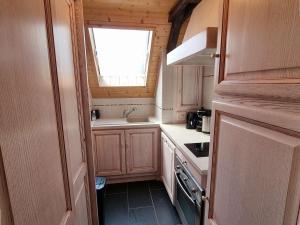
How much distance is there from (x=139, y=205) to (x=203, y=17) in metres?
2.21

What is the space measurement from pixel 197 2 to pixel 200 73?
0.98 metres

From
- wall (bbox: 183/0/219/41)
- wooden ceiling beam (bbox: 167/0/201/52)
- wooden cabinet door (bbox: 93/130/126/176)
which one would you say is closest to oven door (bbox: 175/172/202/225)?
wooden cabinet door (bbox: 93/130/126/176)

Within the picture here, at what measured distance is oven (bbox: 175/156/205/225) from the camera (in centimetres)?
133

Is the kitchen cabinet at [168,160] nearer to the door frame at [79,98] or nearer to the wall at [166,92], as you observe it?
the wall at [166,92]

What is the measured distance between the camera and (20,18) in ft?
1.65

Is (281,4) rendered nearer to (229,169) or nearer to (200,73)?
(229,169)

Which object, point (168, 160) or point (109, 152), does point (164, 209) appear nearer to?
point (168, 160)

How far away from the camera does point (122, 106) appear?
3156 mm

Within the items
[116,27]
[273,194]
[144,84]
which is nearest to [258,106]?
[273,194]

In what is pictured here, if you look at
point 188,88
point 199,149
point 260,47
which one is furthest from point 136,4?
point 260,47

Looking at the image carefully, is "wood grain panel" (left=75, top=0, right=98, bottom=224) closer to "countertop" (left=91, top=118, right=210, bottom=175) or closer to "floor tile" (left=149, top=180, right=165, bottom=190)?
"countertop" (left=91, top=118, right=210, bottom=175)

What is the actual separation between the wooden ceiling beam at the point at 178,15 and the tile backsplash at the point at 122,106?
1.11 m

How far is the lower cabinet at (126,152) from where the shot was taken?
258cm

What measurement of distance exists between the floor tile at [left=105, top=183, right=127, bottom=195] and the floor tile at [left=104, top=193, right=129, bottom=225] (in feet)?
0.28
